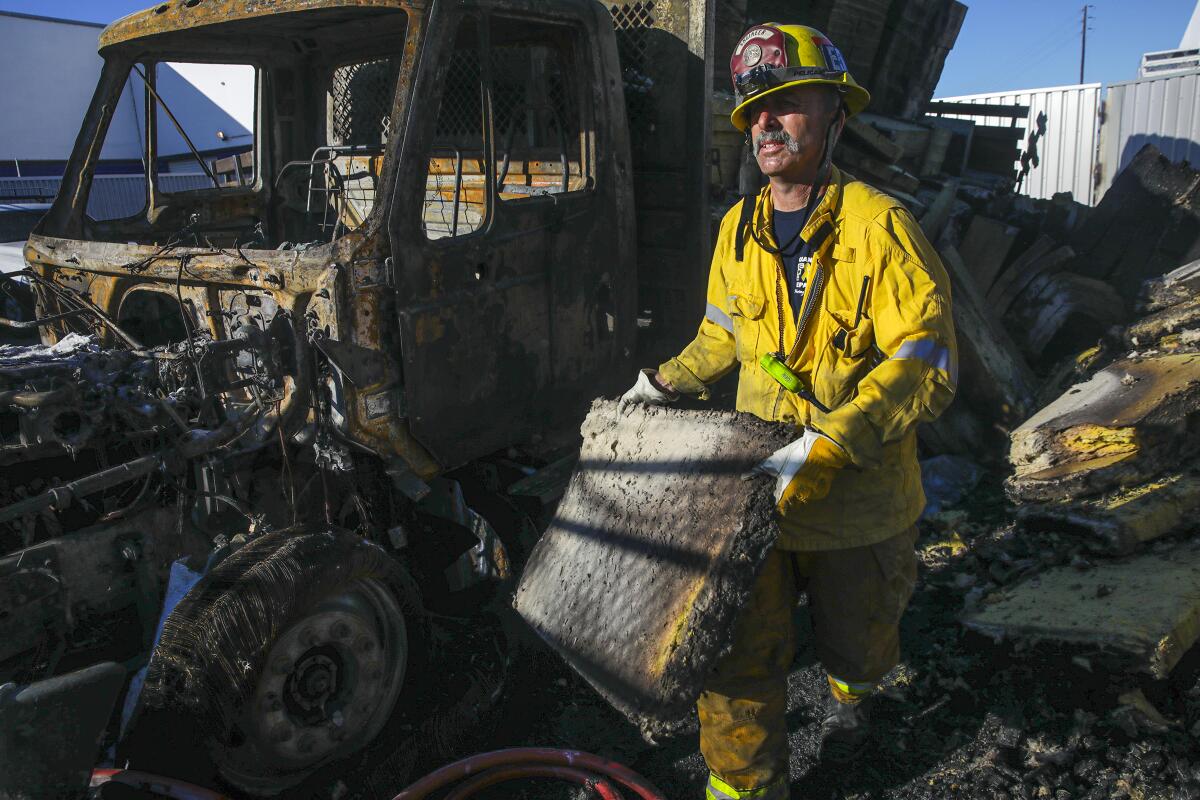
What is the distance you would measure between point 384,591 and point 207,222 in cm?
243

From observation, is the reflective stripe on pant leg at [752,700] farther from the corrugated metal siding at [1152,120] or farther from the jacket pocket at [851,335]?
the corrugated metal siding at [1152,120]

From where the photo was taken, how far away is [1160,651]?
256cm

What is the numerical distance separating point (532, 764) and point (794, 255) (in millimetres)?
1663

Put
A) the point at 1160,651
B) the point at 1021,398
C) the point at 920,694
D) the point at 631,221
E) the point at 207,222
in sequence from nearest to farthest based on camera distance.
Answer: the point at 1160,651, the point at 920,694, the point at 631,221, the point at 207,222, the point at 1021,398

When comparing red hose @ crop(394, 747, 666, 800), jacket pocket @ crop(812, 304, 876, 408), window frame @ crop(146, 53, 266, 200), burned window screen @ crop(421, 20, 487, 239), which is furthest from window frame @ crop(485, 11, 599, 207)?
red hose @ crop(394, 747, 666, 800)

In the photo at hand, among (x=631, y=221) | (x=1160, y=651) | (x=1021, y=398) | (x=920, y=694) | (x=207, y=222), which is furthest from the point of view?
(x=1021, y=398)

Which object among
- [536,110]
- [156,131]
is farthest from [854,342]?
[156,131]

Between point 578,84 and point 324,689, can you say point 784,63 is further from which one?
point 324,689

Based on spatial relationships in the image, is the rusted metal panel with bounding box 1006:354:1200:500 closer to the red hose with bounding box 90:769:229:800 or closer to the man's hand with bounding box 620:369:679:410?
the man's hand with bounding box 620:369:679:410

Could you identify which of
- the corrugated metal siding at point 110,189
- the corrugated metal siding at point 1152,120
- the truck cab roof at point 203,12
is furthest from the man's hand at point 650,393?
the corrugated metal siding at point 1152,120

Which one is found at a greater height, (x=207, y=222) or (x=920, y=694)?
(x=207, y=222)

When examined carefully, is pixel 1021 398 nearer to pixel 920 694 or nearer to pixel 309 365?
pixel 920 694

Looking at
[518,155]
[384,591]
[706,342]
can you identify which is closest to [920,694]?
[706,342]

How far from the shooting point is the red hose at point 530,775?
8.00 ft
